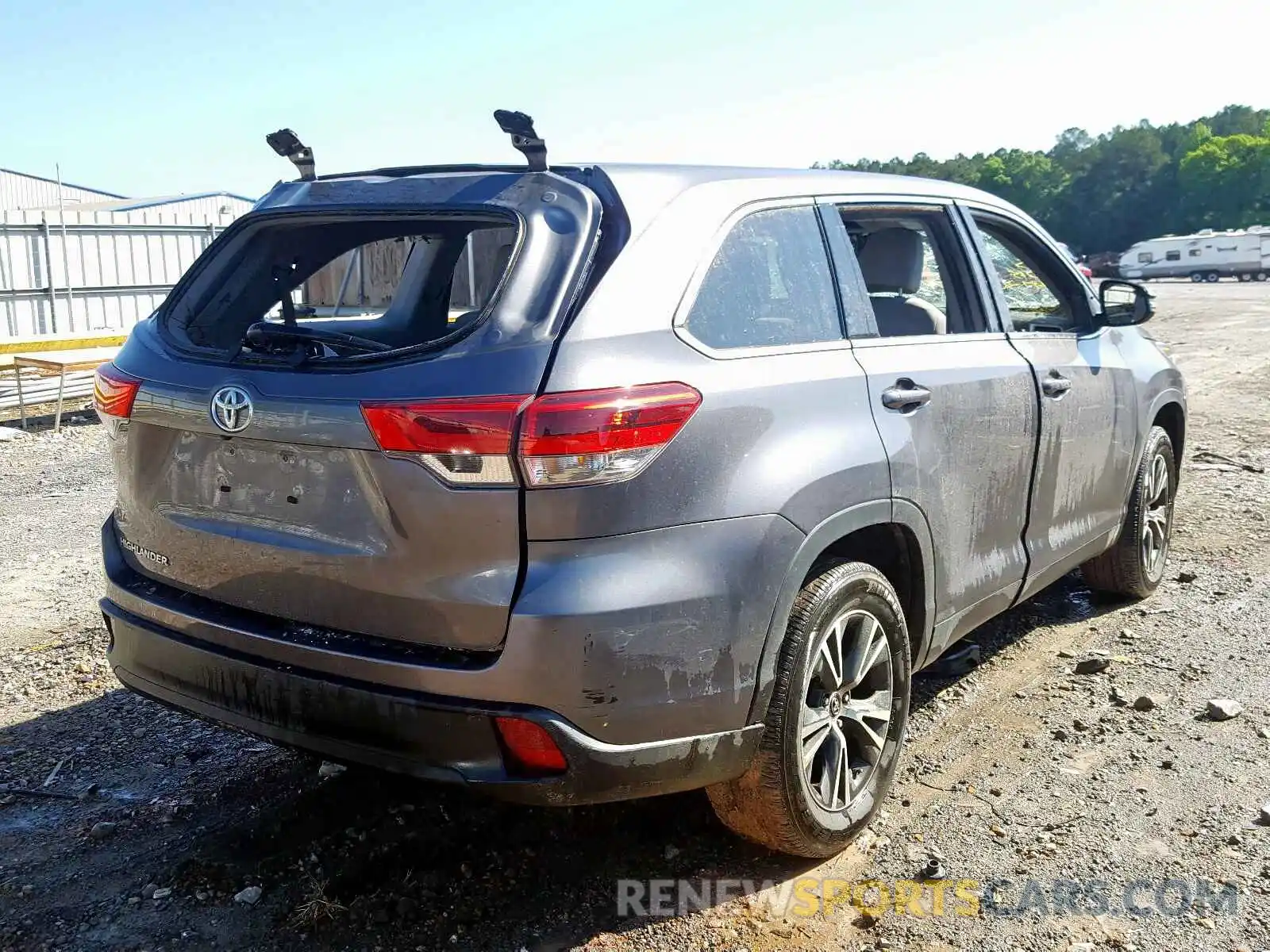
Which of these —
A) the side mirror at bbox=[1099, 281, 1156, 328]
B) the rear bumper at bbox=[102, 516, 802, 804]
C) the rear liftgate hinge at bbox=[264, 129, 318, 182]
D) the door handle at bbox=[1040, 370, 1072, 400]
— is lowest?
the rear bumper at bbox=[102, 516, 802, 804]

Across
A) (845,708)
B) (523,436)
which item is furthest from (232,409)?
(845,708)

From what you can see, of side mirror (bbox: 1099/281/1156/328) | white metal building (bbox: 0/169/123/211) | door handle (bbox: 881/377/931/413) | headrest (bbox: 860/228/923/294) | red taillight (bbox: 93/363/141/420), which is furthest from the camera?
white metal building (bbox: 0/169/123/211)

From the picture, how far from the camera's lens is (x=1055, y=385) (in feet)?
13.9

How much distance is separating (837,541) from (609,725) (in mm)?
950

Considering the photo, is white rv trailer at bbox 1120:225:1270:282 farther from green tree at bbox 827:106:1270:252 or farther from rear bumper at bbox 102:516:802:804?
rear bumper at bbox 102:516:802:804

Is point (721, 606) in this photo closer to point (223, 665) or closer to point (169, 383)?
point (223, 665)

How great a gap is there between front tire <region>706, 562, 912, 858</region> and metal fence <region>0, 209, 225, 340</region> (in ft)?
51.6

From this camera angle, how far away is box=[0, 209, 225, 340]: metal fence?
1739 cm

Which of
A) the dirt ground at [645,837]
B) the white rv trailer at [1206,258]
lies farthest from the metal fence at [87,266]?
the white rv trailer at [1206,258]

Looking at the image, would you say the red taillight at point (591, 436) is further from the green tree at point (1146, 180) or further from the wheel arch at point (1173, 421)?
the green tree at point (1146, 180)

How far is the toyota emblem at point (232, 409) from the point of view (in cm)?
278

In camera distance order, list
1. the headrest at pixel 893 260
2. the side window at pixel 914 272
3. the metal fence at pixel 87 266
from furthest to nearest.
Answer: the metal fence at pixel 87 266
the headrest at pixel 893 260
the side window at pixel 914 272

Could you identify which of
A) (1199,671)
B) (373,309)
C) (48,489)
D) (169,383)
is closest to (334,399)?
(169,383)

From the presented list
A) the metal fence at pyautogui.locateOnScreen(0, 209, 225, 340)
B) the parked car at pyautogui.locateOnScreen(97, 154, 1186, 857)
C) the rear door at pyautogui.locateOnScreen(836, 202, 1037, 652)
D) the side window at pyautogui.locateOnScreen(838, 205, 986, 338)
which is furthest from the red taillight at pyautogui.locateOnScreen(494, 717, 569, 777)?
the metal fence at pyautogui.locateOnScreen(0, 209, 225, 340)
